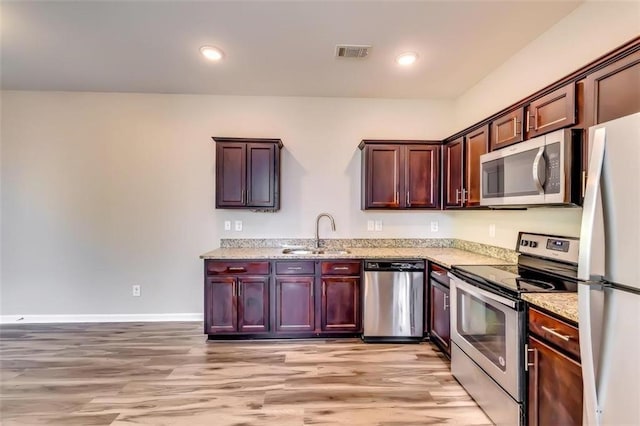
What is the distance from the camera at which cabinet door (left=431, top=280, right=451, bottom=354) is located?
2691mm

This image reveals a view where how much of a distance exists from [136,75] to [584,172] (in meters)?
3.88

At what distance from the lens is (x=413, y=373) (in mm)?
2537

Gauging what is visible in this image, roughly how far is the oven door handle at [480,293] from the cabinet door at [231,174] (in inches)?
88.9

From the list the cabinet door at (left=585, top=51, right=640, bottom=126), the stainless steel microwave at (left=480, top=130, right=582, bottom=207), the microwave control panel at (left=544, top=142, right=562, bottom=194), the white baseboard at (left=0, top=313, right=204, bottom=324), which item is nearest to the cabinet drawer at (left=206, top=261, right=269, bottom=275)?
the white baseboard at (left=0, top=313, right=204, bottom=324)

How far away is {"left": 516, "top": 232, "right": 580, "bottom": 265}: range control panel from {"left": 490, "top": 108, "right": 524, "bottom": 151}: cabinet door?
0.74 metres

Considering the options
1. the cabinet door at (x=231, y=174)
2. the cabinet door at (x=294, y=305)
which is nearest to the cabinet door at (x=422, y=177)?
the cabinet door at (x=294, y=305)

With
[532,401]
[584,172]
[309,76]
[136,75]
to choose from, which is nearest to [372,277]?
[532,401]

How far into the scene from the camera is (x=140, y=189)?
3701 millimetres

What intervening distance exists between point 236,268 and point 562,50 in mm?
3274

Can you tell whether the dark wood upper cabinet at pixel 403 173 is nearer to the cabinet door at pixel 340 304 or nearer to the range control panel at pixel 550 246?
the cabinet door at pixel 340 304

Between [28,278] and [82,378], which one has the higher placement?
[28,278]

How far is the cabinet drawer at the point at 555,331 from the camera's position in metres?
1.36

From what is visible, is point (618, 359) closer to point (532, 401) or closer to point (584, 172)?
point (532, 401)

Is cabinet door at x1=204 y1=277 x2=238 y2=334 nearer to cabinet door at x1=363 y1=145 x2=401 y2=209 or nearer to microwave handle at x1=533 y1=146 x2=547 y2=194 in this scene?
cabinet door at x1=363 y1=145 x2=401 y2=209
